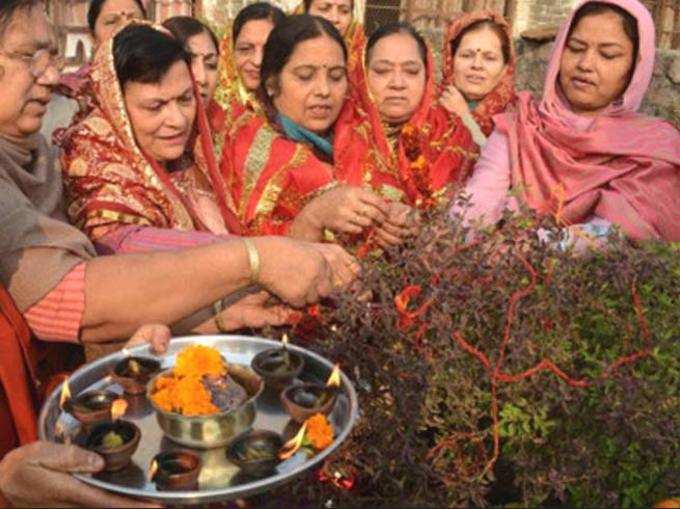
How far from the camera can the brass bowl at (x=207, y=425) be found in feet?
4.97

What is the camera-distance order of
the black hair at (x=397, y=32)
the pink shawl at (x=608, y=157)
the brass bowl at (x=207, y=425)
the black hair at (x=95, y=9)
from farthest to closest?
the black hair at (x=95, y=9)
the black hair at (x=397, y=32)
the pink shawl at (x=608, y=157)
the brass bowl at (x=207, y=425)

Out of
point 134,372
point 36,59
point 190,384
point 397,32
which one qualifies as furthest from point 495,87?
point 190,384

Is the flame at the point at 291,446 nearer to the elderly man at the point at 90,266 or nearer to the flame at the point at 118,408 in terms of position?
the flame at the point at 118,408

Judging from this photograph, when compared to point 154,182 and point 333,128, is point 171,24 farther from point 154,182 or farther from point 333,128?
point 154,182

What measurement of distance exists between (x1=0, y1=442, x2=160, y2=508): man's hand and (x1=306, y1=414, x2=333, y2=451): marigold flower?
37 cm

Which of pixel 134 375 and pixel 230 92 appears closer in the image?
pixel 134 375

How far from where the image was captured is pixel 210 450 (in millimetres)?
1563

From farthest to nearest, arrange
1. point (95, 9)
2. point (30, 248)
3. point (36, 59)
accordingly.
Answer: point (95, 9)
point (36, 59)
point (30, 248)

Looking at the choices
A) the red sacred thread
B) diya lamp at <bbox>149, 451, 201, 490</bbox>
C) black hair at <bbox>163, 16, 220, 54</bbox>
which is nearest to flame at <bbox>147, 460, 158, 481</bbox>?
diya lamp at <bbox>149, 451, 201, 490</bbox>

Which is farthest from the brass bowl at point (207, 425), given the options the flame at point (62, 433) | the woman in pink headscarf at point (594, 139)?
the woman in pink headscarf at point (594, 139)

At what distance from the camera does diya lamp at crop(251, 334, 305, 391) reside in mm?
1743

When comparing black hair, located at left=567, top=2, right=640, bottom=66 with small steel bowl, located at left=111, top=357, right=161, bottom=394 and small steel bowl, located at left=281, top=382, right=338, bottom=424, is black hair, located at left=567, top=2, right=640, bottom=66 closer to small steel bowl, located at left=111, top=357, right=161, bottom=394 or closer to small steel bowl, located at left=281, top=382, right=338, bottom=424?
small steel bowl, located at left=281, top=382, right=338, bottom=424

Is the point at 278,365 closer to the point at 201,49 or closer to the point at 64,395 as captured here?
the point at 64,395

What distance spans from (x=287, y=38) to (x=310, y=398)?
2212 mm
